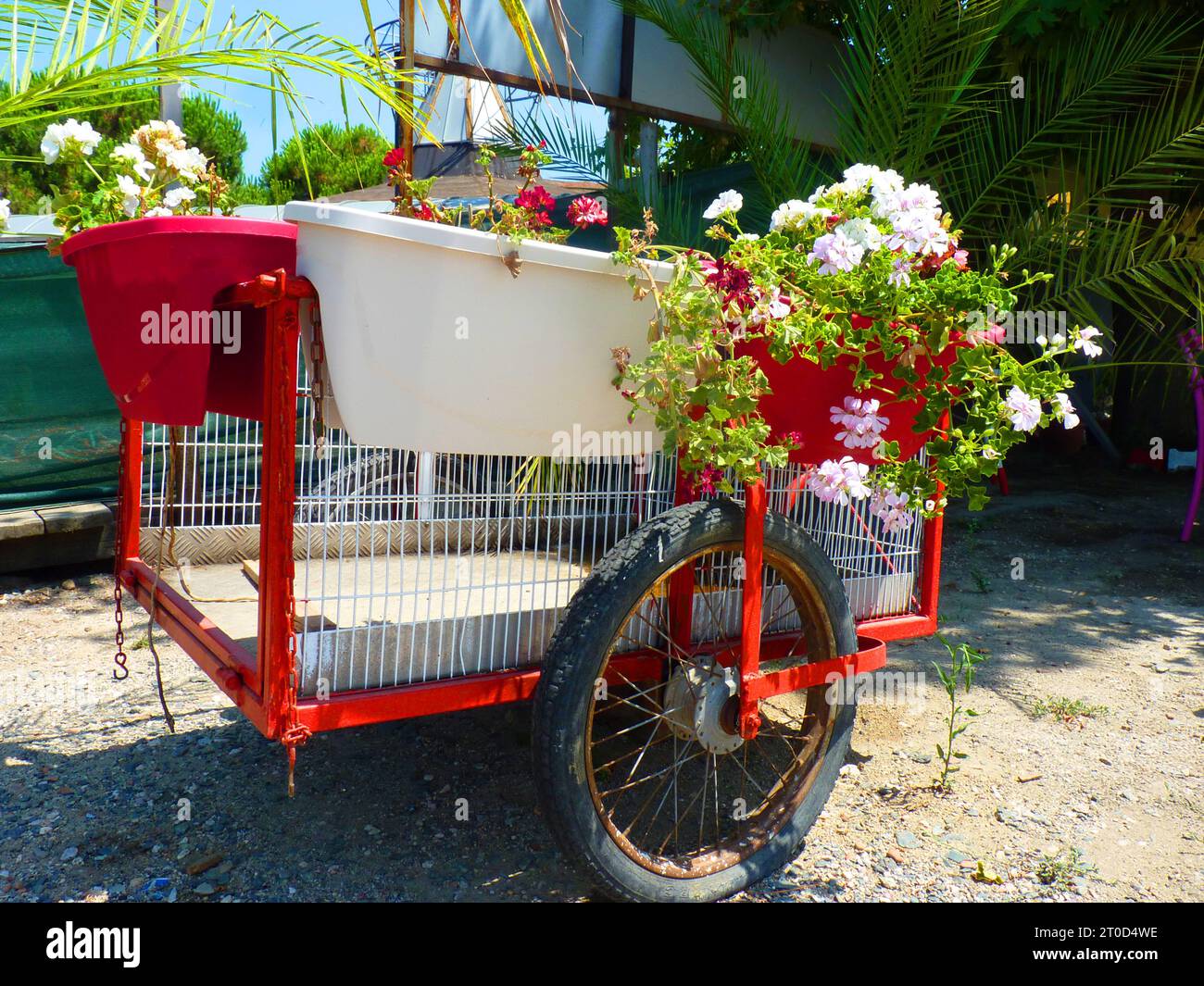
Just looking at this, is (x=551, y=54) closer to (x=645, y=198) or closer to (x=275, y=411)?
(x=645, y=198)

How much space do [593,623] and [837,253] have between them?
2.79ft

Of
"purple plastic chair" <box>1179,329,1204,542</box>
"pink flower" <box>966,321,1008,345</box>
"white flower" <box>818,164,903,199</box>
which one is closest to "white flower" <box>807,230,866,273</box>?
"white flower" <box>818,164,903,199</box>

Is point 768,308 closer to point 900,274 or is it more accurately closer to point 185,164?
point 900,274

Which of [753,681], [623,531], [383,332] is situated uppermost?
[383,332]

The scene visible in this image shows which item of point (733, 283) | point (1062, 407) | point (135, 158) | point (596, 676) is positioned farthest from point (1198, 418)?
point (135, 158)

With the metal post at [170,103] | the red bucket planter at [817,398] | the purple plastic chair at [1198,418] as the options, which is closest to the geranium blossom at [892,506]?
the red bucket planter at [817,398]

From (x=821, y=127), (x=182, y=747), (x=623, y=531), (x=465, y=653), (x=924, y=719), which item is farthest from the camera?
(x=821, y=127)

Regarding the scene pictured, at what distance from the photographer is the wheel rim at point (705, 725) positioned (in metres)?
2.17

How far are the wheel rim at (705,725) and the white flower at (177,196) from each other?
1.41 metres

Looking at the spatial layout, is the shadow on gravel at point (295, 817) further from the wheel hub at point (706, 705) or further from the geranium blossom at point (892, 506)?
the geranium blossom at point (892, 506)

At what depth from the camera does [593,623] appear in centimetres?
190

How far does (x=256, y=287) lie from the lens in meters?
1.74

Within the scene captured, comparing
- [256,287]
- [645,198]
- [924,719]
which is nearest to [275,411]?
[256,287]

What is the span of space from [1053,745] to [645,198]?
382 cm
